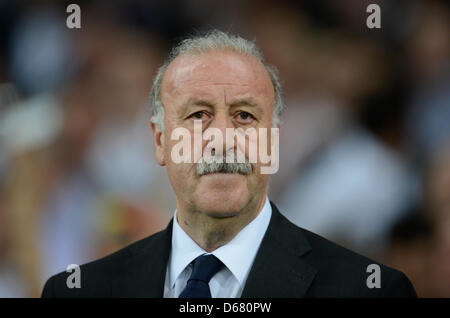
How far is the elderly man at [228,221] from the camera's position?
139 centimetres

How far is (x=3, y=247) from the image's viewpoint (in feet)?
7.00

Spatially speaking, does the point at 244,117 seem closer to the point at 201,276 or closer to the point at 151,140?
the point at 201,276

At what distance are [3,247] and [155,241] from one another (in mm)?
841

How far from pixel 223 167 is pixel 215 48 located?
1.09 feet

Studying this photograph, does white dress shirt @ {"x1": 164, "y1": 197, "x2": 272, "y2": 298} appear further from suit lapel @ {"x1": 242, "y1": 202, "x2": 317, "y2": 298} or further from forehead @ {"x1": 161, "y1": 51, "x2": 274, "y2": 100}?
forehead @ {"x1": 161, "y1": 51, "x2": 274, "y2": 100}

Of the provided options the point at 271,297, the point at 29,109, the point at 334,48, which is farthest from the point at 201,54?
the point at 29,109

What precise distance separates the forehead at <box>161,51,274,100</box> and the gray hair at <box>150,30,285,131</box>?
0.9 inches

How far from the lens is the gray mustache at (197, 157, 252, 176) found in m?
1.37

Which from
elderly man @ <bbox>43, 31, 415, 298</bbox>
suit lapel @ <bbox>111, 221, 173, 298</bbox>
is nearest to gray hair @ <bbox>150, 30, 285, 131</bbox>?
elderly man @ <bbox>43, 31, 415, 298</bbox>

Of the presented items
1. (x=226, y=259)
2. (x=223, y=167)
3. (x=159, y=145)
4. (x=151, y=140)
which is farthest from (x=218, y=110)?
(x=151, y=140)

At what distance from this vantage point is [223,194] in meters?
1.37

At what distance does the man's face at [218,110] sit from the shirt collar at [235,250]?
74 mm

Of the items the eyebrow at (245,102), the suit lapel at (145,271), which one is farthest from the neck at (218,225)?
the eyebrow at (245,102)

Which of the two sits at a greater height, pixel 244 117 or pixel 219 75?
pixel 219 75
